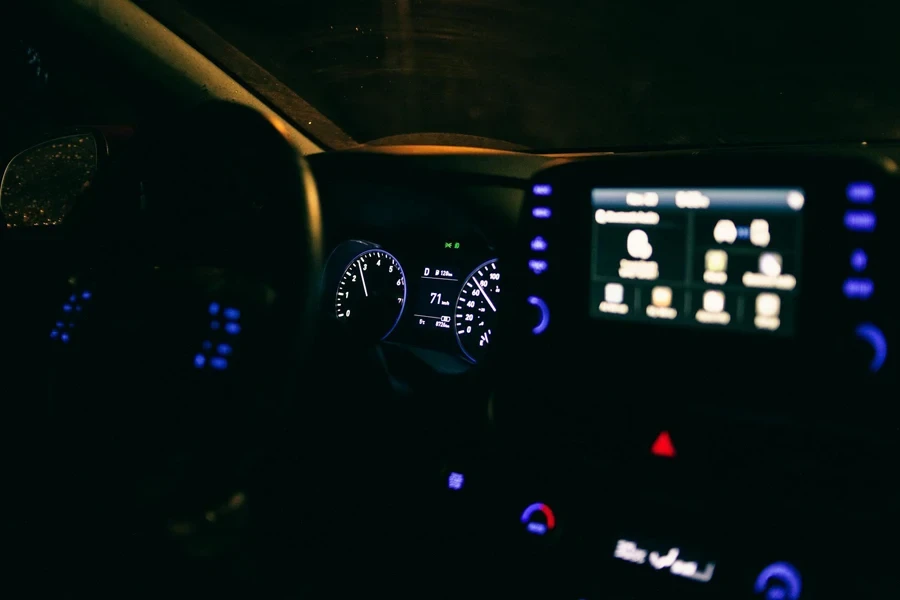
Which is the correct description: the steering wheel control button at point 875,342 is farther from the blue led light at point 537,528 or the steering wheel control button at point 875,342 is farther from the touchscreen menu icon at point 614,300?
the blue led light at point 537,528

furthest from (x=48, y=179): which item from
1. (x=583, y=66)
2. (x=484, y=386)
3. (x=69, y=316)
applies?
(x=583, y=66)

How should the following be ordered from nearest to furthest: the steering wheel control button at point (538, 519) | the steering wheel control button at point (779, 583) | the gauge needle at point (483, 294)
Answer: the steering wheel control button at point (779, 583) → the steering wheel control button at point (538, 519) → the gauge needle at point (483, 294)

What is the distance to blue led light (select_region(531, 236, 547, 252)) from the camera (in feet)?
4.84

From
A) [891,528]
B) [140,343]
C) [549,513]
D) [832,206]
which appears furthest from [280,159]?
[891,528]

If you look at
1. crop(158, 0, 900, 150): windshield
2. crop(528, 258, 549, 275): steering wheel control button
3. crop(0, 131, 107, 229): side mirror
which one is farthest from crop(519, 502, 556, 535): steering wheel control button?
crop(0, 131, 107, 229): side mirror

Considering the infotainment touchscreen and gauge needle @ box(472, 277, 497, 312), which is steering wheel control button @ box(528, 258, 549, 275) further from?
gauge needle @ box(472, 277, 497, 312)

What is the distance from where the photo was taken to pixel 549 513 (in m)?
1.53

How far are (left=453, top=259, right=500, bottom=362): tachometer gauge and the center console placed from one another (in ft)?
1.90

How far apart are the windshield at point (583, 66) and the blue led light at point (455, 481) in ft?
3.21

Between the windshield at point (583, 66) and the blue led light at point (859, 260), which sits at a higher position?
the windshield at point (583, 66)

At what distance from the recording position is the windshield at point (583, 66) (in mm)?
1698

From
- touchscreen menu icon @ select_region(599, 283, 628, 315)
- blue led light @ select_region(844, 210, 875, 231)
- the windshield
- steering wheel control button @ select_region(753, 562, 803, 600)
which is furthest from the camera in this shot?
the windshield

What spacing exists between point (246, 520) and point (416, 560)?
1.36 feet

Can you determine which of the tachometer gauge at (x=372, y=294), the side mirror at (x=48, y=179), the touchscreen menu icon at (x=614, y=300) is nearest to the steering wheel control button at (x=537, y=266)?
the touchscreen menu icon at (x=614, y=300)
